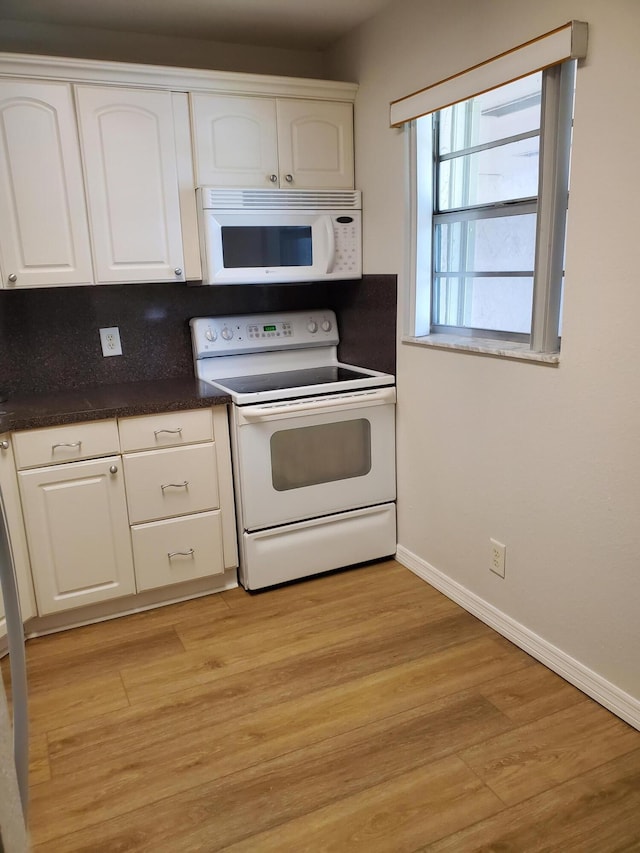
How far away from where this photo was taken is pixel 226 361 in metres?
2.95

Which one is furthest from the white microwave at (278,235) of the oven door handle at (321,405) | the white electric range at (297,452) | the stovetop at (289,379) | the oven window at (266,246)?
the oven door handle at (321,405)

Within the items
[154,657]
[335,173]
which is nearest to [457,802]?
[154,657]

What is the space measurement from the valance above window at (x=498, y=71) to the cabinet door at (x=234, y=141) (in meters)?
0.53

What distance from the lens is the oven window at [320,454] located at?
2.65 metres

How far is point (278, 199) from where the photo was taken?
105 inches

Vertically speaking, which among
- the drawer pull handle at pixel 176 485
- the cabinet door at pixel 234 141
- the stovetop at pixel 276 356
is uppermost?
the cabinet door at pixel 234 141

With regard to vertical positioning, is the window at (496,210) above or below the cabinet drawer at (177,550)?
above

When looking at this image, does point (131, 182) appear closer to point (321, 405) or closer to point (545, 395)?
point (321, 405)

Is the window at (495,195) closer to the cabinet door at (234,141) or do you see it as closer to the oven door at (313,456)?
the oven door at (313,456)

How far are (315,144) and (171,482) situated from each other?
5.16 ft

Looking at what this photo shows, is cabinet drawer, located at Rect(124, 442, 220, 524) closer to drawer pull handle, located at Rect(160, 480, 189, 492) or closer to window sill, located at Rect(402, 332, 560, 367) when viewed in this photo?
drawer pull handle, located at Rect(160, 480, 189, 492)

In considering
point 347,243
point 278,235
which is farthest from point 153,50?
point 347,243

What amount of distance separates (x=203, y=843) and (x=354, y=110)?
2746 millimetres

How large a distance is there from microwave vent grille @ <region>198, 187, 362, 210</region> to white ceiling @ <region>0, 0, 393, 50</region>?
0.65 metres
